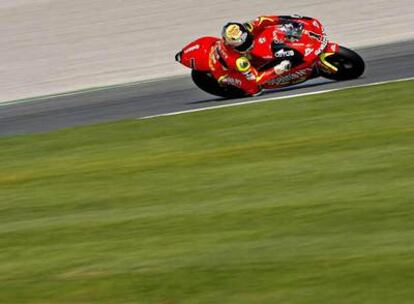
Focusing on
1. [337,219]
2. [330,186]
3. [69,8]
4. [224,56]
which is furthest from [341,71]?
[69,8]

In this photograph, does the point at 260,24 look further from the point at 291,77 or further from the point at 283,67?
the point at 291,77

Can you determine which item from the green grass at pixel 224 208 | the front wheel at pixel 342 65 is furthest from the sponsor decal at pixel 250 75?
the front wheel at pixel 342 65

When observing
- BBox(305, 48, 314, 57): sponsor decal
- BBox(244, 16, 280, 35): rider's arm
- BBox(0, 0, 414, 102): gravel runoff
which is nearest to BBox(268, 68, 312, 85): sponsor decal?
BBox(305, 48, 314, 57): sponsor decal

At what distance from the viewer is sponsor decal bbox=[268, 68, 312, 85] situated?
50.1ft

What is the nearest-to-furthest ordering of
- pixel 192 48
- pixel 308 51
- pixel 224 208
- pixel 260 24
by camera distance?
pixel 224 208 < pixel 308 51 < pixel 260 24 < pixel 192 48

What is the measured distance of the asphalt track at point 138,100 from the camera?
15.7 meters

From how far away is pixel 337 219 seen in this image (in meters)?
8.73

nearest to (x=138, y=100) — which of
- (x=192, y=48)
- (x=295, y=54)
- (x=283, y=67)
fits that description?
(x=192, y=48)

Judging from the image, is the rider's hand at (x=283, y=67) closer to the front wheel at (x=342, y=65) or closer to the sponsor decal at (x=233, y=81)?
the front wheel at (x=342, y=65)

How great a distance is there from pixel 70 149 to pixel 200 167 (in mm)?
2864

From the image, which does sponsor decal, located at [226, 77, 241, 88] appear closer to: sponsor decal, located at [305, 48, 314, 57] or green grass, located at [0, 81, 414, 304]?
green grass, located at [0, 81, 414, 304]

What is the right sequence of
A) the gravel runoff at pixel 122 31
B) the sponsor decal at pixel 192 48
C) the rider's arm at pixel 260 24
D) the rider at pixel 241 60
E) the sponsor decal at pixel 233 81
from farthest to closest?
the gravel runoff at pixel 122 31, the sponsor decal at pixel 192 48, the sponsor decal at pixel 233 81, the rider's arm at pixel 260 24, the rider at pixel 241 60

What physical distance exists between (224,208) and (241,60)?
19.3 ft

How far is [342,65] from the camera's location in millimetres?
15359
